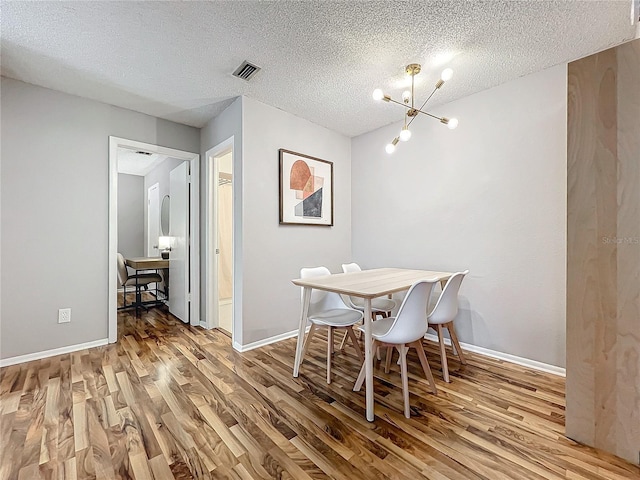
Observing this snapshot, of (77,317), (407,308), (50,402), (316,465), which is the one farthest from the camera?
(77,317)

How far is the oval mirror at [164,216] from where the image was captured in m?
4.87

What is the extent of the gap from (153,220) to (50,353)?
3302 mm

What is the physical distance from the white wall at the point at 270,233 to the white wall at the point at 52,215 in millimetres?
1462

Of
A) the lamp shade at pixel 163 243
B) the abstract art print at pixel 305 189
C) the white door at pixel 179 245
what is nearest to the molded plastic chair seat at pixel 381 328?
the abstract art print at pixel 305 189

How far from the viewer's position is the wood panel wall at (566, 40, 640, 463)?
1390mm

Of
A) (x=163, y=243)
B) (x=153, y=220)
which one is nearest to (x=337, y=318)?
(x=163, y=243)

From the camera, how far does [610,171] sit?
1.45 m

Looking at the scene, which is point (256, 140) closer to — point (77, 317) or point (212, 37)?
point (212, 37)

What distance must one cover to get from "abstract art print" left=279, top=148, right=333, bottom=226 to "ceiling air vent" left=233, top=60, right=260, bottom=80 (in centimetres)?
83

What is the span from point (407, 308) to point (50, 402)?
7.86 feet

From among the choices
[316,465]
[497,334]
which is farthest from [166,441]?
[497,334]

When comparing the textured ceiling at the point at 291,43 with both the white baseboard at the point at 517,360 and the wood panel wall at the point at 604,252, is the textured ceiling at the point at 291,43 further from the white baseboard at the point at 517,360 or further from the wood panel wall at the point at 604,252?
the white baseboard at the point at 517,360

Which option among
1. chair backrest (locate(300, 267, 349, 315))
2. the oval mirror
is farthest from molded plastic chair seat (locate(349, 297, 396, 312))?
the oval mirror

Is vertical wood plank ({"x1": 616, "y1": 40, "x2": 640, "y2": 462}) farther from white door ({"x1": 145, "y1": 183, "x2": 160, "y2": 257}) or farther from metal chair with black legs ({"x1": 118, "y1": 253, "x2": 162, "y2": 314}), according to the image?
white door ({"x1": 145, "y1": 183, "x2": 160, "y2": 257})
